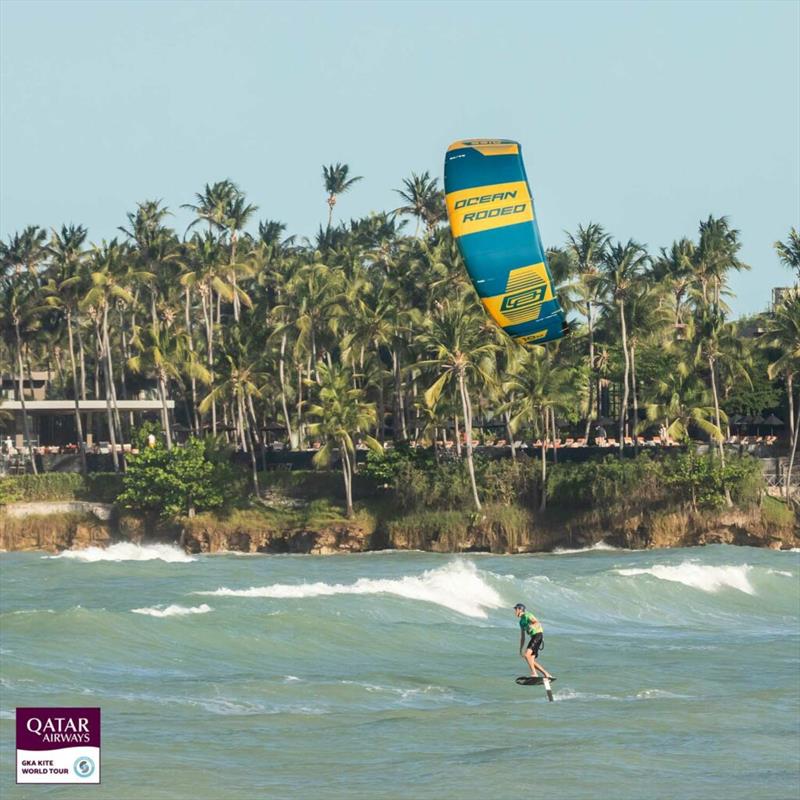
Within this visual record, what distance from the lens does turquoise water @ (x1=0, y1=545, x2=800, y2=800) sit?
29.9 meters

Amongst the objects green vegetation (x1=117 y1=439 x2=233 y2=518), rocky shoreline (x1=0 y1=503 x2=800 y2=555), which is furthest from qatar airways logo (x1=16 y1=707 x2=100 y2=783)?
green vegetation (x1=117 y1=439 x2=233 y2=518)

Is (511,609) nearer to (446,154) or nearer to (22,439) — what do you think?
(446,154)

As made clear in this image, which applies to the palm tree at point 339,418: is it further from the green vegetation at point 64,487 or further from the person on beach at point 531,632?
the person on beach at point 531,632

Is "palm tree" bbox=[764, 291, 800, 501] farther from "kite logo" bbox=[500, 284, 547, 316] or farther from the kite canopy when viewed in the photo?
"kite logo" bbox=[500, 284, 547, 316]

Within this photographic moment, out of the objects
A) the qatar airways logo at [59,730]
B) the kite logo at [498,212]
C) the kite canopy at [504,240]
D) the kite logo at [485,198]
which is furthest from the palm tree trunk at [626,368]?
the kite logo at [498,212]

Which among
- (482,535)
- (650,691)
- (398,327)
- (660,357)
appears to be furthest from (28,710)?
(660,357)

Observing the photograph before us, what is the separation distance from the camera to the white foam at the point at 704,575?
5906 centimetres

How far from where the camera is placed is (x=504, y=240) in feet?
82.5

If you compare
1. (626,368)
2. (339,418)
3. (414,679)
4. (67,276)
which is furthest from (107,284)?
Answer: (414,679)

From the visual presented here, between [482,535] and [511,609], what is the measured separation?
2288 cm

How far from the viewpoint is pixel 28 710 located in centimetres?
3347

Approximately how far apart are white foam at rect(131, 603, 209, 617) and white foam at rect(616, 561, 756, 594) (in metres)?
17.0

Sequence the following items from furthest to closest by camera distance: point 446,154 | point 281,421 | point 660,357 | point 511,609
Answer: point 281,421
point 660,357
point 511,609
point 446,154

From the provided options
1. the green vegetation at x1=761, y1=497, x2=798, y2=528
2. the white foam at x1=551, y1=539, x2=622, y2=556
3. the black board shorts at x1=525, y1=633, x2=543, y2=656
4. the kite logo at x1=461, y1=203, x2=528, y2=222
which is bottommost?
the black board shorts at x1=525, y1=633, x2=543, y2=656
